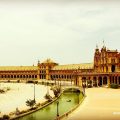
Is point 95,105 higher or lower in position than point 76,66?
lower

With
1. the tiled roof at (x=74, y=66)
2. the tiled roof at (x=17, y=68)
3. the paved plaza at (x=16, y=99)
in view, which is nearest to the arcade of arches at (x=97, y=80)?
the paved plaza at (x=16, y=99)

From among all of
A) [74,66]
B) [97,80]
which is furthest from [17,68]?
[97,80]

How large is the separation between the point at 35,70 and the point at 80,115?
7727cm

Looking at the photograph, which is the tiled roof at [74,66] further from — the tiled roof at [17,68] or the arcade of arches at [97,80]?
the arcade of arches at [97,80]

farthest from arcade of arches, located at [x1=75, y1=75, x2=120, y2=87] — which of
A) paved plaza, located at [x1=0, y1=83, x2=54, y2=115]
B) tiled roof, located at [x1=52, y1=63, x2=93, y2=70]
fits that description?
tiled roof, located at [x1=52, y1=63, x2=93, y2=70]

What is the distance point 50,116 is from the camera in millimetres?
→ 35219

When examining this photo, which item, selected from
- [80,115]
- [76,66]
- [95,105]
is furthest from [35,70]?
[80,115]

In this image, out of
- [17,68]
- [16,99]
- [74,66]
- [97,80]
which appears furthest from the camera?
[17,68]

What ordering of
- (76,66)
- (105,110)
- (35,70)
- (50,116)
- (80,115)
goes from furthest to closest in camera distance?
(35,70) → (76,66) → (50,116) → (105,110) → (80,115)

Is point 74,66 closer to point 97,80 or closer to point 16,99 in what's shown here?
point 97,80

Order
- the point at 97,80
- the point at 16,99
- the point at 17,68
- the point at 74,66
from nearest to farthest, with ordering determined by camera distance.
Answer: the point at 16,99 → the point at 97,80 → the point at 74,66 → the point at 17,68

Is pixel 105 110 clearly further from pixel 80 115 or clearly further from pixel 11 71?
pixel 11 71

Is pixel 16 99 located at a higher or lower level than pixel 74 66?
lower

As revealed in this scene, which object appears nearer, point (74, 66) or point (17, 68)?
A: point (74, 66)
